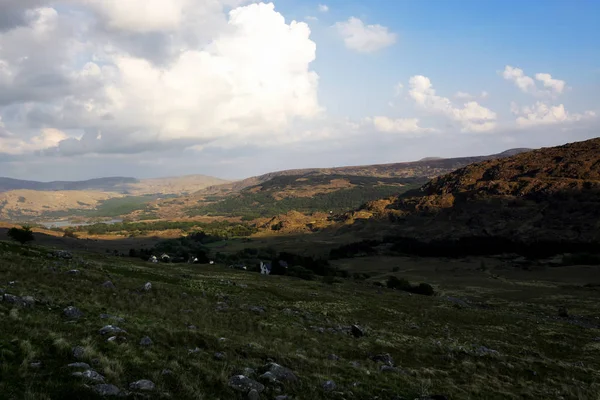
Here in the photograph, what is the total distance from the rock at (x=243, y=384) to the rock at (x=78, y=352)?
4824 millimetres

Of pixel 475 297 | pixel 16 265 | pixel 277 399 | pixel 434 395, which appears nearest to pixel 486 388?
pixel 434 395

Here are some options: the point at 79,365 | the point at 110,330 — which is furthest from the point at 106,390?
the point at 110,330

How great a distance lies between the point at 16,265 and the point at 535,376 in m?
38.0

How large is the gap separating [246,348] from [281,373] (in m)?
3.68

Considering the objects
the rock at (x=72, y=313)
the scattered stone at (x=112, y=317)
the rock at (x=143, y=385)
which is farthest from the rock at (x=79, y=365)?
the rock at (x=72, y=313)

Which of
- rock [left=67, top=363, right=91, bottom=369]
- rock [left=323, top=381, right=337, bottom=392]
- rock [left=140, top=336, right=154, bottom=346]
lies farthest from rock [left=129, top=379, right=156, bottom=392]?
rock [left=323, top=381, right=337, bottom=392]

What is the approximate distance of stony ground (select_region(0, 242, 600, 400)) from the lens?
38.0ft

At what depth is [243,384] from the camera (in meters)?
12.7

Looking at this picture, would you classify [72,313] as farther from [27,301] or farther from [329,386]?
[329,386]

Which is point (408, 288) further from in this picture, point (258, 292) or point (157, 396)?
point (157, 396)

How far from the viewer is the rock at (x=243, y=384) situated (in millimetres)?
12383

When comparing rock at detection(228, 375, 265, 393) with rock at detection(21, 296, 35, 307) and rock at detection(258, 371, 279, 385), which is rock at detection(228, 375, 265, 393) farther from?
rock at detection(21, 296, 35, 307)

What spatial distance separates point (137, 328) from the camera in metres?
17.0

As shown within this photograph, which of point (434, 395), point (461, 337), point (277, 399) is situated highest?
point (277, 399)
